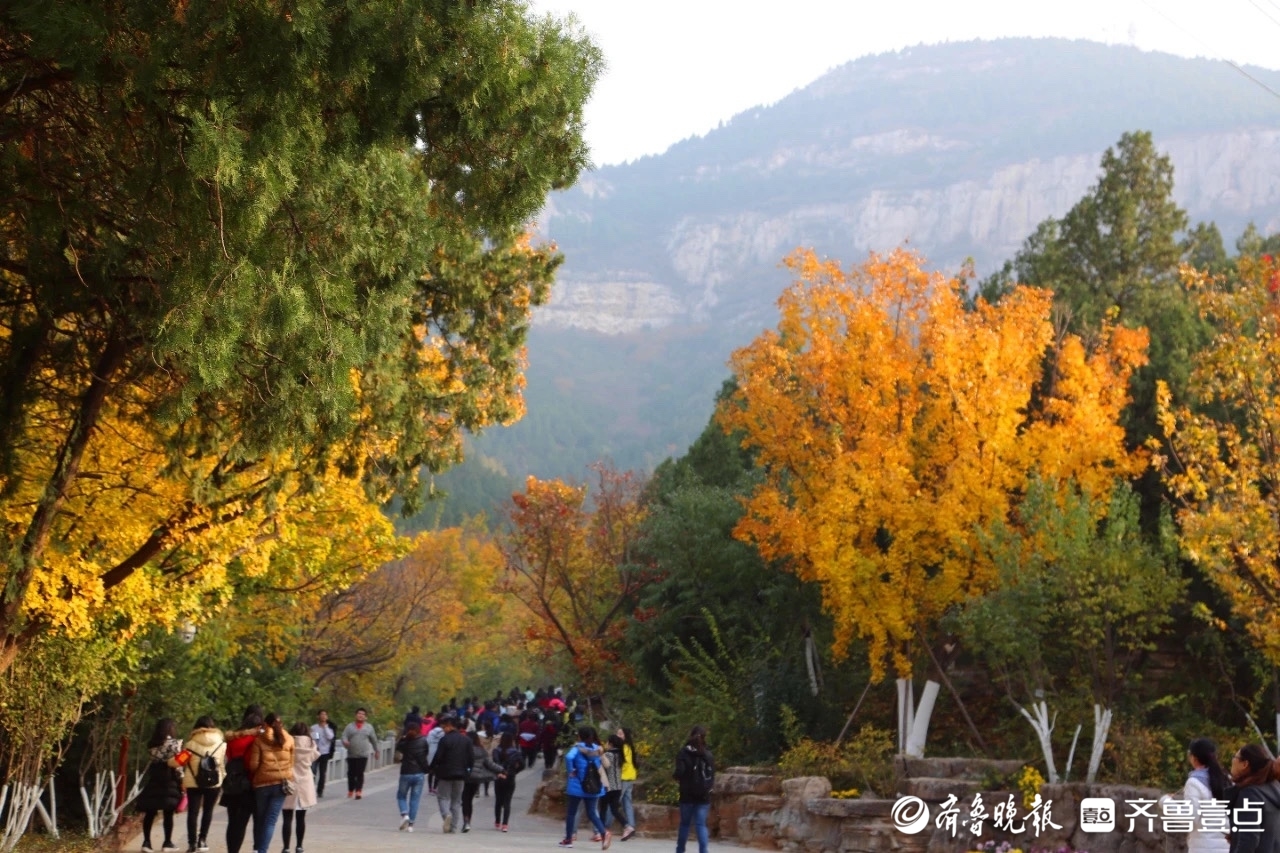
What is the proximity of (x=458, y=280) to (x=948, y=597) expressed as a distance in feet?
41.1

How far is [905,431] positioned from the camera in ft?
75.4

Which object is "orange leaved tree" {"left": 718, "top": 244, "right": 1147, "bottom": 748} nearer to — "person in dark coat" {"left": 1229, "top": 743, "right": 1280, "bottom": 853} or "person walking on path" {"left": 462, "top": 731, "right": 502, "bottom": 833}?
"person walking on path" {"left": 462, "top": 731, "right": 502, "bottom": 833}

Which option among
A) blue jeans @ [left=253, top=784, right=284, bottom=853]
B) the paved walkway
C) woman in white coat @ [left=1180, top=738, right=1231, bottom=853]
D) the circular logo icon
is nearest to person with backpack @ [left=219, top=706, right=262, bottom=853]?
blue jeans @ [left=253, top=784, right=284, bottom=853]

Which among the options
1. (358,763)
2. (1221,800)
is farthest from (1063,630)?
(358,763)

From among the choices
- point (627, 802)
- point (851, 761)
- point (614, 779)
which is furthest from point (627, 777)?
point (851, 761)

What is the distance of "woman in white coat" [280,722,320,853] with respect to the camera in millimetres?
14555

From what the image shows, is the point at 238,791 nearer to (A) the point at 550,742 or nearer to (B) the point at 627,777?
(B) the point at 627,777

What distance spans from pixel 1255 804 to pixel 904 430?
14.8m

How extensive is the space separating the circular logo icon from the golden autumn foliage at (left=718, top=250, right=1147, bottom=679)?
3422 mm

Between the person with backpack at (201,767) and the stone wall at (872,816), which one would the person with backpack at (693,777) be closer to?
the stone wall at (872,816)

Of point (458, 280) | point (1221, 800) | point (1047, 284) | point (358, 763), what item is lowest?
point (358, 763)

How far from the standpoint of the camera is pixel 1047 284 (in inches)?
1234

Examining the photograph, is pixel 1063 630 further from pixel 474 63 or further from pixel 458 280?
pixel 474 63

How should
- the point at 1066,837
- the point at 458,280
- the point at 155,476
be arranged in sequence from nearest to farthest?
the point at 458,280 < the point at 155,476 < the point at 1066,837
